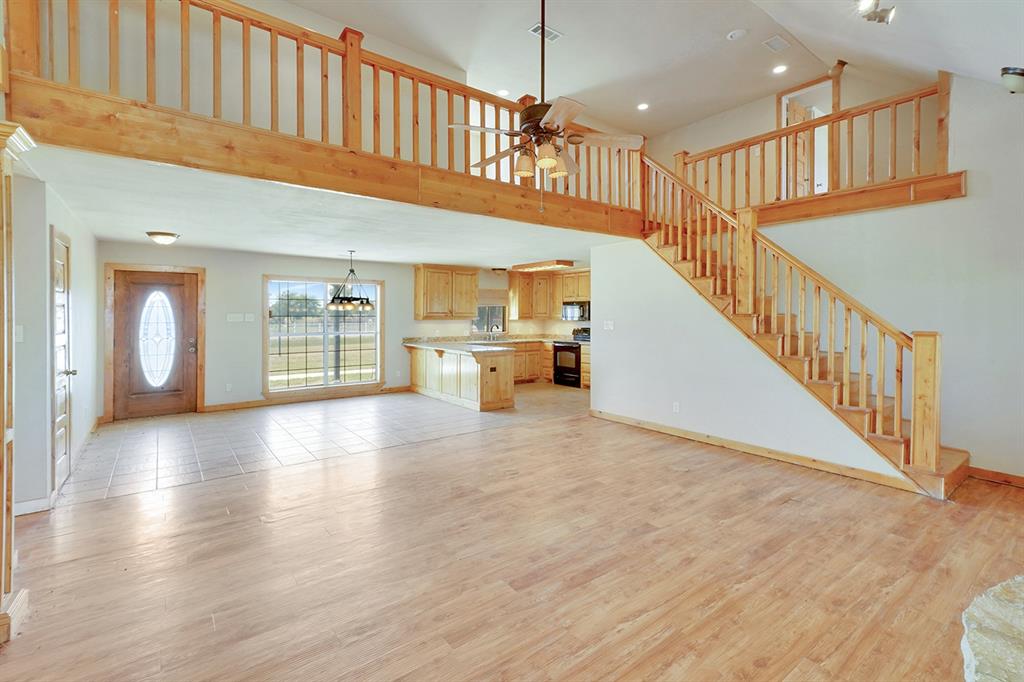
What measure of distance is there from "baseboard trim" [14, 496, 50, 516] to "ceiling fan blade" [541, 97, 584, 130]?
173 inches

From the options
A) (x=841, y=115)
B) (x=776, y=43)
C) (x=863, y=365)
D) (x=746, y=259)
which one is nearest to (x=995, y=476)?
(x=863, y=365)

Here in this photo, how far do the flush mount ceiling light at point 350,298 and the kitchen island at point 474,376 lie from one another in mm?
1407

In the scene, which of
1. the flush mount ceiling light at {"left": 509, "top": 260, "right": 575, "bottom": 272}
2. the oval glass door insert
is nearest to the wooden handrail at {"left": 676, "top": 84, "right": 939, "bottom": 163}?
the flush mount ceiling light at {"left": 509, "top": 260, "right": 575, "bottom": 272}

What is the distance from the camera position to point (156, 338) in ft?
21.5

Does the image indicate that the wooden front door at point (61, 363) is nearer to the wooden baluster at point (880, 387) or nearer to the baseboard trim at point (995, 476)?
the wooden baluster at point (880, 387)

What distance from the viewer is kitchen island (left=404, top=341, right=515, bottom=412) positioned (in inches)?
274

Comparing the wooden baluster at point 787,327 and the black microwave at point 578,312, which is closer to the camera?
the wooden baluster at point 787,327

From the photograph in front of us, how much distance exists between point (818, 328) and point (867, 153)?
8.71 feet

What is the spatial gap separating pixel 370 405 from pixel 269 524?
4335 millimetres

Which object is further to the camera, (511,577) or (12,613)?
(511,577)

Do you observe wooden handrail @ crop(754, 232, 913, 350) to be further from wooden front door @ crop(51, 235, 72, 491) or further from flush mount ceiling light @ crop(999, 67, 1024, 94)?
wooden front door @ crop(51, 235, 72, 491)

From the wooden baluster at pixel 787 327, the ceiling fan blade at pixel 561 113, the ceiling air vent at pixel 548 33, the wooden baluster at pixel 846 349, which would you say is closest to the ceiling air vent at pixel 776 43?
the ceiling air vent at pixel 548 33

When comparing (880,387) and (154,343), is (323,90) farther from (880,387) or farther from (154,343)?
(154,343)

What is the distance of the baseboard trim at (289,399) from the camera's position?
6965 millimetres
